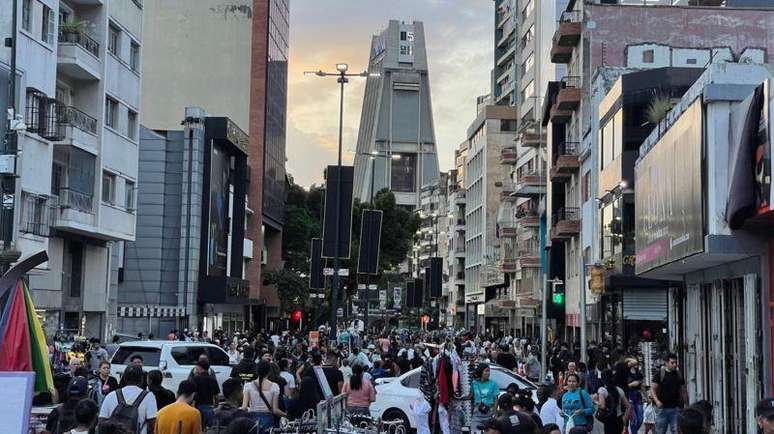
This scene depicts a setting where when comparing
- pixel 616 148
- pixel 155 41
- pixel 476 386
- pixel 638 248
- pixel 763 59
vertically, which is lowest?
pixel 476 386

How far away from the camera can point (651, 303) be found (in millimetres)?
39875

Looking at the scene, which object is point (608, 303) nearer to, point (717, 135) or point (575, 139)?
point (575, 139)

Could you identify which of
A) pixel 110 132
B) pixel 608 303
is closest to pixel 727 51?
pixel 608 303

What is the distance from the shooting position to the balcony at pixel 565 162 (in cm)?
5400

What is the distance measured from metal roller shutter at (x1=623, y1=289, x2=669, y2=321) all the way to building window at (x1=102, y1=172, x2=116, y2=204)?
19.1 metres

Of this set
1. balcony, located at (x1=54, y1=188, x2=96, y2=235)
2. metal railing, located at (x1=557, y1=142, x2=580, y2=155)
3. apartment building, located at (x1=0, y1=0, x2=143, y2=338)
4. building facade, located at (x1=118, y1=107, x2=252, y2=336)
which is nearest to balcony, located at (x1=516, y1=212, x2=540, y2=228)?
metal railing, located at (x1=557, y1=142, x2=580, y2=155)

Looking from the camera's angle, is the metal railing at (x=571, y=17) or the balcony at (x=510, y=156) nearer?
the metal railing at (x=571, y=17)

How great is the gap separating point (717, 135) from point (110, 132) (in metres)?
27.9

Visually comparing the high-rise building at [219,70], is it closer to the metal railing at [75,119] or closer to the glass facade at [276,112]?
the glass facade at [276,112]

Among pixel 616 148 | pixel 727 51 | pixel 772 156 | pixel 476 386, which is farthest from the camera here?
pixel 727 51

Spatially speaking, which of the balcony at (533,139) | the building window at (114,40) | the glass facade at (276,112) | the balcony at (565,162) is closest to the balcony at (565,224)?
the balcony at (565,162)

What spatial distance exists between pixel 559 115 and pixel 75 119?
89.5 ft

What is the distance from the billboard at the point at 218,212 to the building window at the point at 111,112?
20.6 metres

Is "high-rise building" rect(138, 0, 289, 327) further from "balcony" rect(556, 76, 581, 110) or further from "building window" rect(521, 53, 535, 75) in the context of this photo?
"balcony" rect(556, 76, 581, 110)
